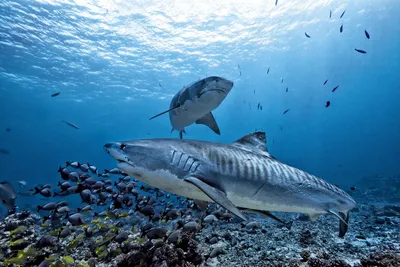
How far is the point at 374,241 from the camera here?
24.8 ft

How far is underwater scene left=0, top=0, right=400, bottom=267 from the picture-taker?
11.0 feet

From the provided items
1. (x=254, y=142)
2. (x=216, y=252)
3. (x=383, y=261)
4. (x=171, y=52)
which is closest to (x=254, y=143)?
(x=254, y=142)

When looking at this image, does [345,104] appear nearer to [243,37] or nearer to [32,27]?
[243,37]

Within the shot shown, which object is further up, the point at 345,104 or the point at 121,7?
the point at 121,7

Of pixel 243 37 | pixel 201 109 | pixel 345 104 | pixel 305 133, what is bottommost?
pixel 305 133

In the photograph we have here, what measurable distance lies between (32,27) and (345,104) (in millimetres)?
96976

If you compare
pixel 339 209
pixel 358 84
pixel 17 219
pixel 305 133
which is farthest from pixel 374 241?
pixel 305 133

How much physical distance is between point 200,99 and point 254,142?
192 centimetres

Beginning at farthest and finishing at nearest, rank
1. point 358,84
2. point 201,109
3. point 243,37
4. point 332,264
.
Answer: point 358,84 < point 243,37 < point 201,109 < point 332,264

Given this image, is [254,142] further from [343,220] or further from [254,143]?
[343,220]

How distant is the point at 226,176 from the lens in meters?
3.03

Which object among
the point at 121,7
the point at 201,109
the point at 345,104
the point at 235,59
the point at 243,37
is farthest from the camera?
the point at 345,104

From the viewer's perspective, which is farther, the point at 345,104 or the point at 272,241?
the point at 345,104

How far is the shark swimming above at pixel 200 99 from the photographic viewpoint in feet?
16.5
